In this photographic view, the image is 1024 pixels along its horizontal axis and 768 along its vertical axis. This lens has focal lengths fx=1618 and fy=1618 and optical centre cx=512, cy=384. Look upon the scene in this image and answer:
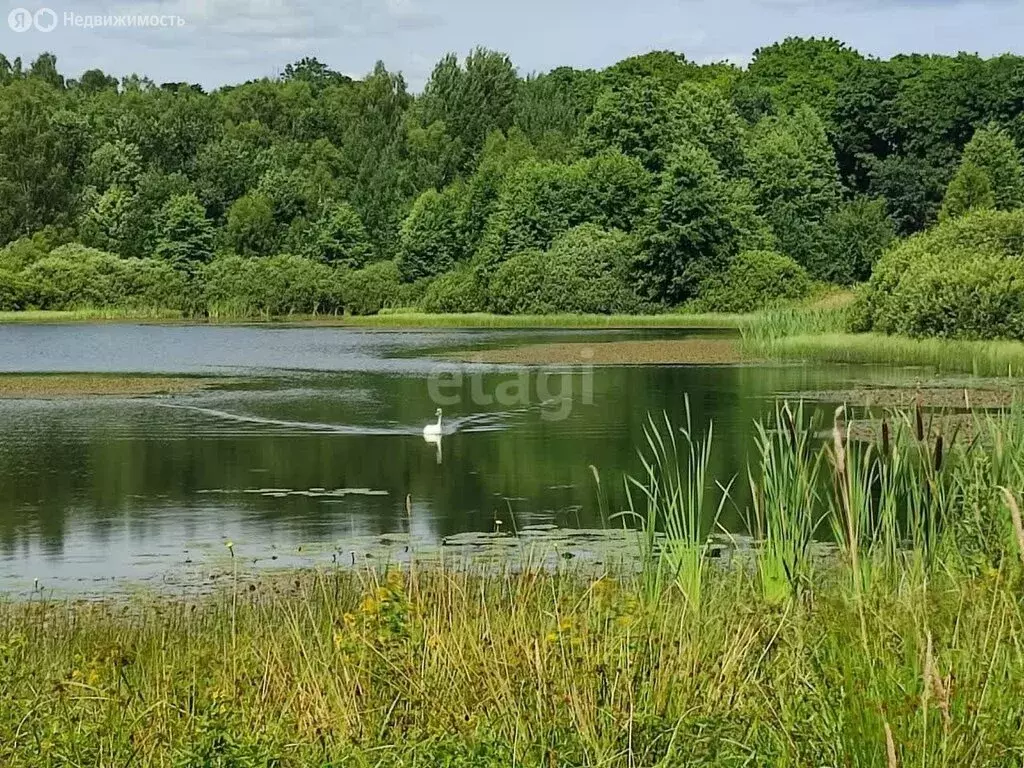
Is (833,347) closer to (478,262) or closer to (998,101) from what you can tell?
(478,262)

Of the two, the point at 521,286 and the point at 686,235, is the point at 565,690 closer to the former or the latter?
the point at 686,235

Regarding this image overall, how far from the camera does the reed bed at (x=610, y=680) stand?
416 centimetres

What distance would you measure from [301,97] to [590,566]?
90805 mm

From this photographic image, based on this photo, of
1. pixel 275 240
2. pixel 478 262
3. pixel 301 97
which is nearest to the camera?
pixel 478 262

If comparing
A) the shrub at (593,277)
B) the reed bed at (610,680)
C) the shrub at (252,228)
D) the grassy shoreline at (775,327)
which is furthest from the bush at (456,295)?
the reed bed at (610,680)

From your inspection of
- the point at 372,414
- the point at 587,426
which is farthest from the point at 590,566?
the point at 372,414

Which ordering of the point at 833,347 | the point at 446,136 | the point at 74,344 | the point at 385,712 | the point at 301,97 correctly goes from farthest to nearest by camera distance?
the point at 301,97, the point at 446,136, the point at 74,344, the point at 833,347, the point at 385,712

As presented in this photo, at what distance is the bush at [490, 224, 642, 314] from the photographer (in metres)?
55.1

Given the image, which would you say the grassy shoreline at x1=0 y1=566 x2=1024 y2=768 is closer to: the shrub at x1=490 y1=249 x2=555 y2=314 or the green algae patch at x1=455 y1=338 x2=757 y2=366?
the green algae patch at x1=455 y1=338 x2=757 y2=366

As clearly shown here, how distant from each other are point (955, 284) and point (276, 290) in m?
41.2

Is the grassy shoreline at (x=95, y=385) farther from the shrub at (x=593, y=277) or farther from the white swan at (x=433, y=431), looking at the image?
the shrub at (x=593, y=277)

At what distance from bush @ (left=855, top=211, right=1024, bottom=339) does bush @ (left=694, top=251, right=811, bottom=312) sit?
18964 mm

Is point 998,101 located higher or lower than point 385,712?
higher

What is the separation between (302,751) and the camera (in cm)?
460
